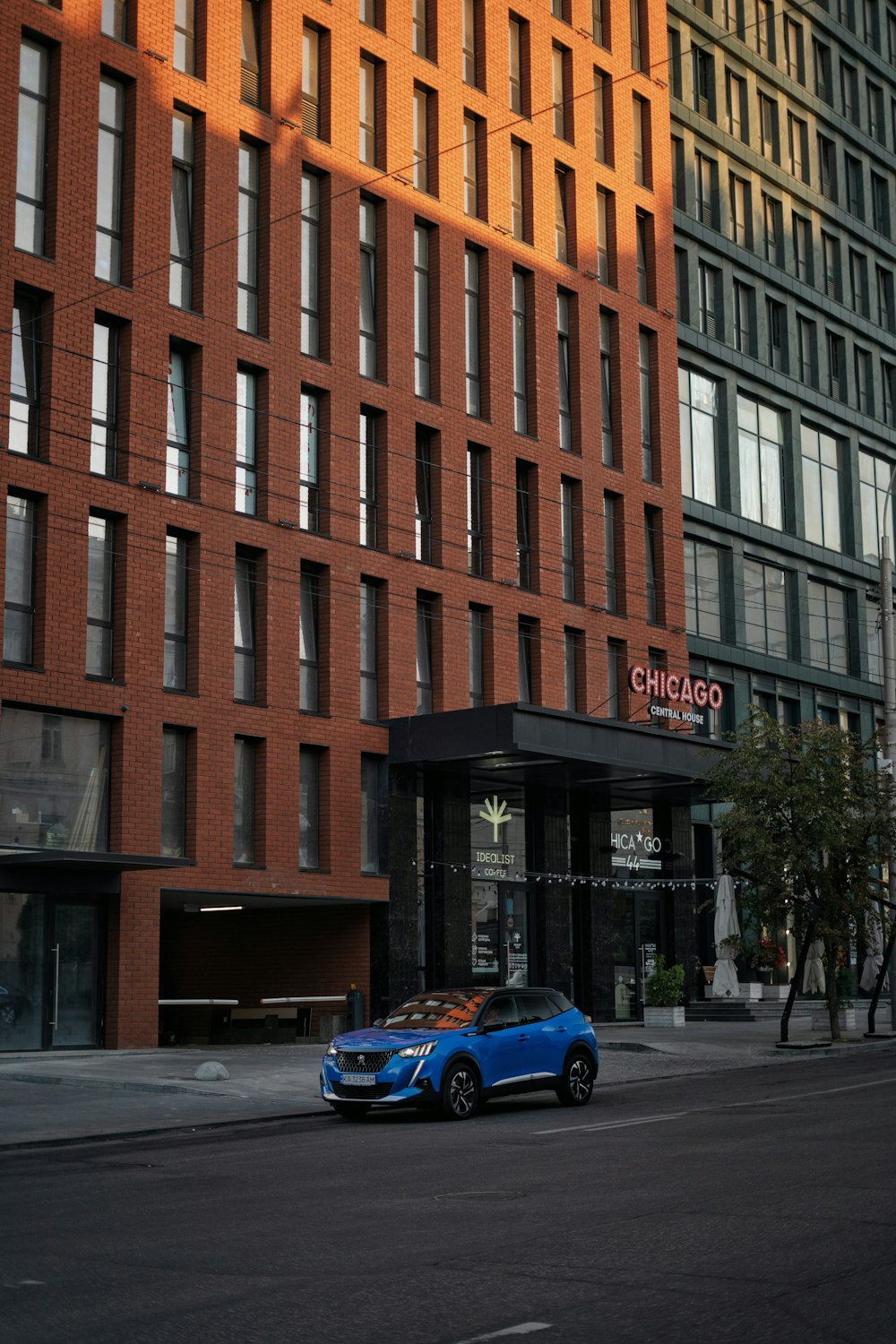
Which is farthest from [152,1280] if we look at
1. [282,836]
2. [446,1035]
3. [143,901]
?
[282,836]

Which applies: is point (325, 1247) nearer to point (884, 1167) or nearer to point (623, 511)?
point (884, 1167)

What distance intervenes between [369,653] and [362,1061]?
59.5 ft

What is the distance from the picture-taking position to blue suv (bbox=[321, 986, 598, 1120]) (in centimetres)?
1930

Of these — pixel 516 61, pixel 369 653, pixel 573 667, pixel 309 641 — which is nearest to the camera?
pixel 309 641

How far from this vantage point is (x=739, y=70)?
54.2m

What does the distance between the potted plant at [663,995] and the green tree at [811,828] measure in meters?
6.02

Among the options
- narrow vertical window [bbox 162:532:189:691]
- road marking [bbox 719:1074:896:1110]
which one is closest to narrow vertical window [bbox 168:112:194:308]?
narrow vertical window [bbox 162:532:189:691]

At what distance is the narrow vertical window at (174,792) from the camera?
105 ft

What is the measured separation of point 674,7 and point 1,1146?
4385 cm

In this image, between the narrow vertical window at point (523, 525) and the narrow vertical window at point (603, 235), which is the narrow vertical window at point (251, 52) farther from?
the narrow vertical window at point (603, 235)

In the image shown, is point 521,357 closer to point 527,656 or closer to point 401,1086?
point 527,656

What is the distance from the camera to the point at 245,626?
3419 cm

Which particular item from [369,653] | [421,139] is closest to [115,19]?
[421,139]

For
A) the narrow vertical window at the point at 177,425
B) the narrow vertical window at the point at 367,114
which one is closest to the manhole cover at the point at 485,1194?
the narrow vertical window at the point at 177,425
